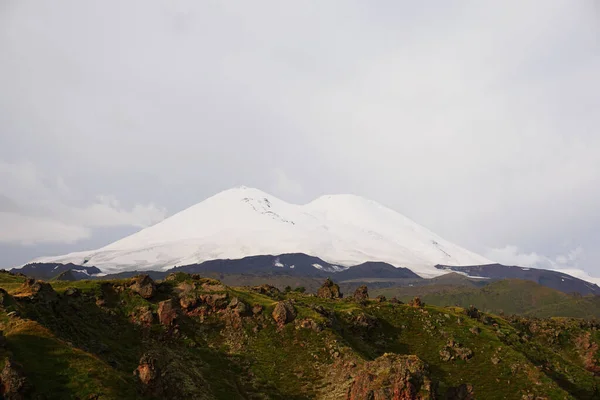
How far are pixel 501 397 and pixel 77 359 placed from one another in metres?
76.2

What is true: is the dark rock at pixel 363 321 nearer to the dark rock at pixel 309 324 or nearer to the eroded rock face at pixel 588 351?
the dark rock at pixel 309 324

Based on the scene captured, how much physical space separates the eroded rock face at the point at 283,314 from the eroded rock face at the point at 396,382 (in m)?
27.1

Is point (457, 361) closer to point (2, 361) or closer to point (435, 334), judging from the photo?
point (435, 334)

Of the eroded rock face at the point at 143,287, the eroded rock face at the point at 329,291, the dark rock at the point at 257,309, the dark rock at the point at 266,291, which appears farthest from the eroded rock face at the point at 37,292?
the eroded rock face at the point at 329,291

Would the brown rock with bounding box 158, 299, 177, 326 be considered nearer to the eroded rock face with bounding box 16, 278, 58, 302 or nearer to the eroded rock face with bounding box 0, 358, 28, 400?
the eroded rock face with bounding box 16, 278, 58, 302

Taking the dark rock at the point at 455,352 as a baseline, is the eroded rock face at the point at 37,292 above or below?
above

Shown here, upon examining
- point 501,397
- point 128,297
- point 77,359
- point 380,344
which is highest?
point 128,297

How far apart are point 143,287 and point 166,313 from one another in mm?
9794

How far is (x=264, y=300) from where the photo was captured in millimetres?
98938

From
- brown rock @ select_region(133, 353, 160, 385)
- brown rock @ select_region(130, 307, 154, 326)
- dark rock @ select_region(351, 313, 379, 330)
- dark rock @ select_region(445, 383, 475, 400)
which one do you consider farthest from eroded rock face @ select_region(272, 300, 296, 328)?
brown rock @ select_region(133, 353, 160, 385)

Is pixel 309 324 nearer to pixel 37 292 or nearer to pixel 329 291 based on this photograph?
pixel 37 292

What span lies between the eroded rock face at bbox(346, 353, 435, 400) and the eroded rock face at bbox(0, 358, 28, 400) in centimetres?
4048

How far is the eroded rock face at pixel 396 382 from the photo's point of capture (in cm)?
5669

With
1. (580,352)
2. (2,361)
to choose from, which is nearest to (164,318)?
(2,361)
